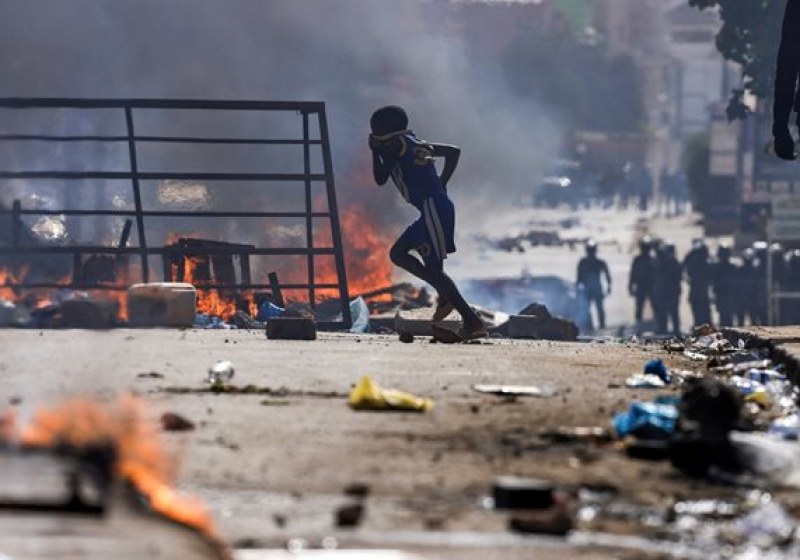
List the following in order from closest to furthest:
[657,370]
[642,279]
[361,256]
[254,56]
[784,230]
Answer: [657,370], [361,256], [784,230], [642,279], [254,56]

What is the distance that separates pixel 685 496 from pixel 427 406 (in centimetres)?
244

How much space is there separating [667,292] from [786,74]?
24.9 metres

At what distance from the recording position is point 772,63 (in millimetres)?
28828

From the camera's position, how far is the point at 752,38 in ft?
96.4

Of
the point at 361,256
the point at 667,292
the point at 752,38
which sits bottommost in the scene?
the point at 667,292

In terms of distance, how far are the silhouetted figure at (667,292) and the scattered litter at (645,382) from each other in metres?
25.1

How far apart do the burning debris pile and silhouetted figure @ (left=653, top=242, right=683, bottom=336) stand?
2844 centimetres

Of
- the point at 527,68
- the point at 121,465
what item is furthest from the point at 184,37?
the point at 527,68

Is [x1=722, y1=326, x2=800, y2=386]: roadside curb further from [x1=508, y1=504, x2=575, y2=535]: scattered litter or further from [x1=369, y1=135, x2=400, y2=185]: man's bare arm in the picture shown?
[x1=508, y1=504, x2=575, y2=535]: scattered litter

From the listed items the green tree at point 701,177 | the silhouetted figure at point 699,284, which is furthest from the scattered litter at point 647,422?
the green tree at point 701,177

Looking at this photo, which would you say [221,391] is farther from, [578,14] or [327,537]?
[578,14]

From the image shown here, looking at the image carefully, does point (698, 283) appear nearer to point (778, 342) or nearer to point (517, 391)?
point (778, 342)

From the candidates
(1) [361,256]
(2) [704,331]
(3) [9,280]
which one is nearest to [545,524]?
(2) [704,331]

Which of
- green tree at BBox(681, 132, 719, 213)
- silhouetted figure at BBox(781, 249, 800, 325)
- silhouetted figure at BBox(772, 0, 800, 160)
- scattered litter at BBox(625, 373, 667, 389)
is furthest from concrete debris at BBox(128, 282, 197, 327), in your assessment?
green tree at BBox(681, 132, 719, 213)
